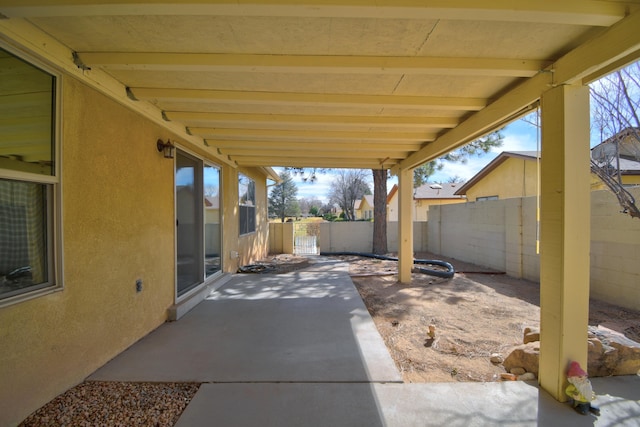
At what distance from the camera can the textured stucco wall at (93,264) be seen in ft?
6.56

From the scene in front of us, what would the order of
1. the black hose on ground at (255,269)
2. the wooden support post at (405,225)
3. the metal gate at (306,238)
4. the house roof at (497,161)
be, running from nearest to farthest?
the wooden support post at (405,225)
the black hose on ground at (255,269)
the house roof at (497,161)
the metal gate at (306,238)

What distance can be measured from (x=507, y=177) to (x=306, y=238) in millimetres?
9149

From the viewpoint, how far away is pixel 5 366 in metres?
1.85

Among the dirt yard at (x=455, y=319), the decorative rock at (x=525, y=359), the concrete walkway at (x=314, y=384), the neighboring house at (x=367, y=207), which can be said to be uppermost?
the neighboring house at (x=367, y=207)

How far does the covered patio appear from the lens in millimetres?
1782

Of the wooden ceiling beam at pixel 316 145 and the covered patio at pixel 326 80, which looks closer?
the covered patio at pixel 326 80

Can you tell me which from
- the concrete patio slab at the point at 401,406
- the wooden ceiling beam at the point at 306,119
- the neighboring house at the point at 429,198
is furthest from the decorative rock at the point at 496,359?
the neighboring house at the point at 429,198

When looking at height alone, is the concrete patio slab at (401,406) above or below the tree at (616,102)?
below

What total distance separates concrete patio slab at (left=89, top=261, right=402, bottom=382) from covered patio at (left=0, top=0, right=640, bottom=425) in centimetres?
8

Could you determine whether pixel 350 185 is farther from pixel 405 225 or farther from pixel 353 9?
pixel 353 9

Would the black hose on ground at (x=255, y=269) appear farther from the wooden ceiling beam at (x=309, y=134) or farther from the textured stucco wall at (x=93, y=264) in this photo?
the wooden ceiling beam at (x=309, y=134)

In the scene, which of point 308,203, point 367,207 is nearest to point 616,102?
point 367,207

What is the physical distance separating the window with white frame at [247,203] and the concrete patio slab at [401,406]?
226 inches

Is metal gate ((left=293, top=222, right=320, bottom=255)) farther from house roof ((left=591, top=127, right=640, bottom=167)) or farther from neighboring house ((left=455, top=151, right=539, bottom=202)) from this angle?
house roof ((left=591, top=127, right=640, bottom=167))
